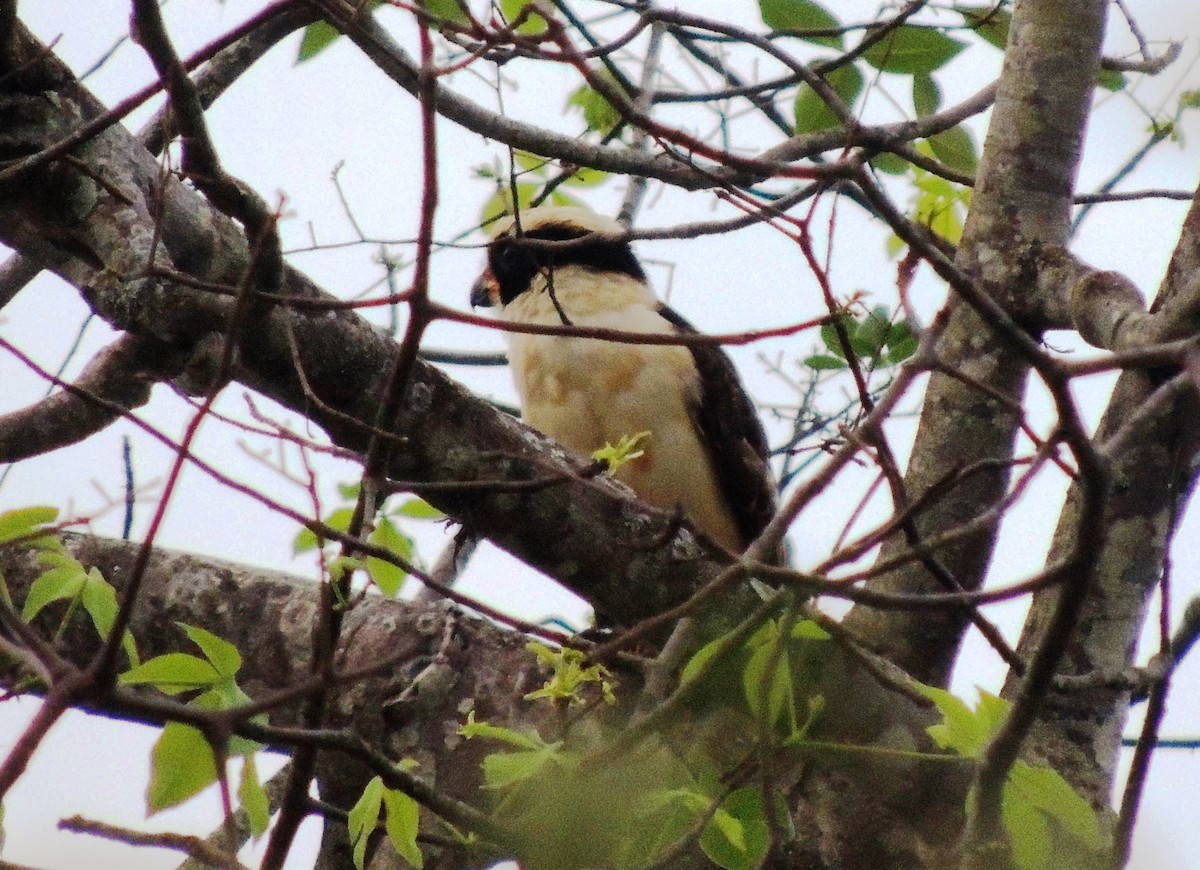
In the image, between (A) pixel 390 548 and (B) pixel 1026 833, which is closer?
(B) pixel 1026 833

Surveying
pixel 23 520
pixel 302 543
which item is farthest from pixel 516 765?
pixel 302 543

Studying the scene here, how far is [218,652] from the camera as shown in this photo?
81.6 inches

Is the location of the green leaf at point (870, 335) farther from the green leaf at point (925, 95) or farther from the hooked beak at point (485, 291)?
the hooked beak at point (485, 291)

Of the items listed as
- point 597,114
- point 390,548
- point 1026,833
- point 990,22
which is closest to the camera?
point 1026,833

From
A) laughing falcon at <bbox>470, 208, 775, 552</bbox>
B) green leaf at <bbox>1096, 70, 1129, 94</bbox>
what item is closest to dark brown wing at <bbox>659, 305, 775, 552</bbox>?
laughing falcon at <bbox>470, 208, 775, 552</bbox>

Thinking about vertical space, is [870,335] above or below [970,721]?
above

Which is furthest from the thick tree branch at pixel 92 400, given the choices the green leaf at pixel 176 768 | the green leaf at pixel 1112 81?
the green leaf at pixel 1112 81

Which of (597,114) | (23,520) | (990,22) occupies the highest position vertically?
(990,22)

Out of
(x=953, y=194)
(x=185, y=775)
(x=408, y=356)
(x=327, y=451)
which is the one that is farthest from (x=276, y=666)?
(x=953, y=194)

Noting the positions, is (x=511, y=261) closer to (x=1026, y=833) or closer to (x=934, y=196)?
(x=934, y=196)

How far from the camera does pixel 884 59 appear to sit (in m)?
3.57

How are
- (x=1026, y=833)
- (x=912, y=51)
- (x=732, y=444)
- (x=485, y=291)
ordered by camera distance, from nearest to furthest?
(x=1026, y=833) < (x=912, y=51) < (x=732, y=444) < (x=485, y=291)

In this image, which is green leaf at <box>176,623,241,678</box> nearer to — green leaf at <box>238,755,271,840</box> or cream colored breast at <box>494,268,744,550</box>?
green leaf at <box>238,755,271,840</box>

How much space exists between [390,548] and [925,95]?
1.74 metres
